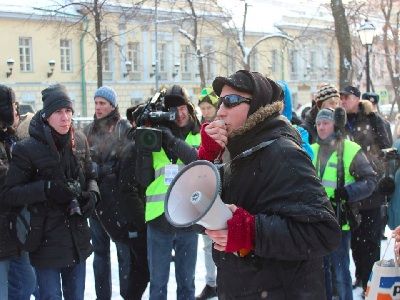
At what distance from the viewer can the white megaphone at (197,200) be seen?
225 cm

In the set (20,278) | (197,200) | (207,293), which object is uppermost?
(197,200)

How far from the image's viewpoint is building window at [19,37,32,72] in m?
34.7

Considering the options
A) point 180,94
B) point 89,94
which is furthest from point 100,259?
point 89,94

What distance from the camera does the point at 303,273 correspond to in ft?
8.24

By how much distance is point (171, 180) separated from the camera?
439cm

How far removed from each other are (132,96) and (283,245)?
3747 centimetres

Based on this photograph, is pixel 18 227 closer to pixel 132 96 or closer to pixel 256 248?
pixel 256 248

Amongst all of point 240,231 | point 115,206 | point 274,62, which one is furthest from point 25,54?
point 240,231

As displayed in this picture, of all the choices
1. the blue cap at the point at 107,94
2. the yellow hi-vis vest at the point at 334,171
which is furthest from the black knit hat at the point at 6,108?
the yellow hi-vis vest at the point at 334,171

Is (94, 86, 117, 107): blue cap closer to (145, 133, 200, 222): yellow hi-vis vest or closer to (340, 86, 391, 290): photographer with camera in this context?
(145, 133, 200, 222): yellow hi-vis vest

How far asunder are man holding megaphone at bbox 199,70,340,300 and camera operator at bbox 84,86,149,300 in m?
2.50

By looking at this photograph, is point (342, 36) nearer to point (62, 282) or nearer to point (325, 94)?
point (325, 94)

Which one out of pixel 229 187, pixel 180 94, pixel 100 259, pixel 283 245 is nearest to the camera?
pixel 283 245

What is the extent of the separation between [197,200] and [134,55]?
37927mm
